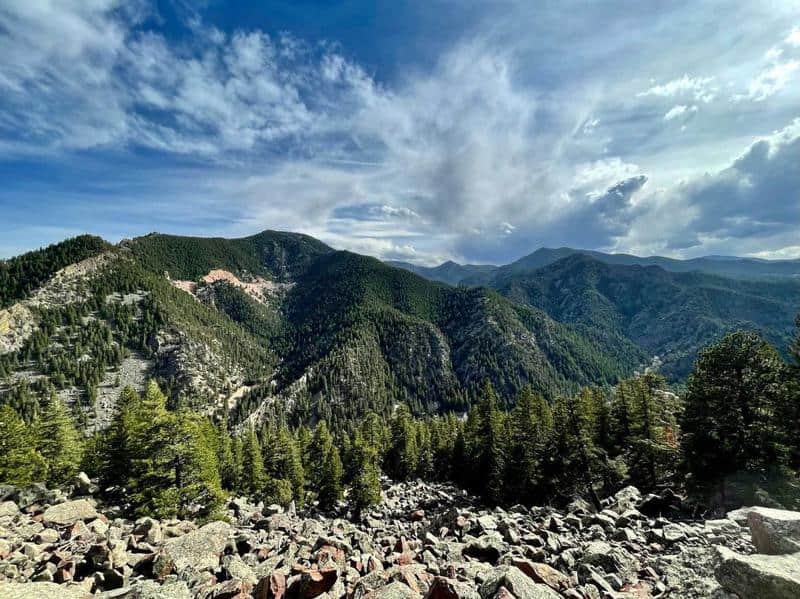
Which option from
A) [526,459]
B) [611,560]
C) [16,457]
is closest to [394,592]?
[611,560]

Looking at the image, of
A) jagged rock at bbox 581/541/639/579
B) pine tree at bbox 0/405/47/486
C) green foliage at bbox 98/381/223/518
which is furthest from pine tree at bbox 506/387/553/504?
pine tree at bbox 0/405/47/486

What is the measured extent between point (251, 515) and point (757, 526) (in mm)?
37138

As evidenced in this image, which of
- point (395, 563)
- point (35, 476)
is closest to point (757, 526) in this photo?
point (395, 563)

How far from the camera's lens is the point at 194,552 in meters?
17.2

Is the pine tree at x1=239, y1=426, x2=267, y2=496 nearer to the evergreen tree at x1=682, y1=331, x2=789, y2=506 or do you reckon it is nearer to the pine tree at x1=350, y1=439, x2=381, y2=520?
the pine tree at x1=350, y1=439, x2=381, y2=520

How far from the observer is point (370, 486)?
1886 inches

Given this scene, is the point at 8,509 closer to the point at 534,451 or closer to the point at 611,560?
the point at 611,560

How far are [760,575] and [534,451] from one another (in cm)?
3574

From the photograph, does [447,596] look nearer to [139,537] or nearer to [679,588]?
[679,588]

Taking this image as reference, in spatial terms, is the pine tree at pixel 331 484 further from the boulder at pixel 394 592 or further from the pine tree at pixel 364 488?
the boulder at pixel 394 592

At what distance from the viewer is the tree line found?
25391 mm

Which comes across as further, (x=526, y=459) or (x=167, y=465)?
(x=526, y=459)

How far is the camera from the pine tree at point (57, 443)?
41.5 meters

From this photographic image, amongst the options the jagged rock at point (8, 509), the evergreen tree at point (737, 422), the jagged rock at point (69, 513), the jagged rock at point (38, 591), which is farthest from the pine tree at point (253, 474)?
the evergreen tree at point (737, 422)
